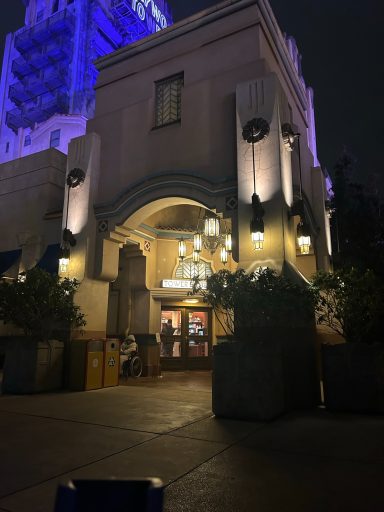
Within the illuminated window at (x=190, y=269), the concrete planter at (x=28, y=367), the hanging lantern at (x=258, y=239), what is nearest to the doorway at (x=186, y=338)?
the illuminated window at (x=190, y=269)

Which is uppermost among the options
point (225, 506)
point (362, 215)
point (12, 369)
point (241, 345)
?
point (362, 215)

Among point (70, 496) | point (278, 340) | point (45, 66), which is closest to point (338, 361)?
point (278, 340)

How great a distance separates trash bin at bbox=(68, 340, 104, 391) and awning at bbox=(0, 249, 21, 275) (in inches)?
254

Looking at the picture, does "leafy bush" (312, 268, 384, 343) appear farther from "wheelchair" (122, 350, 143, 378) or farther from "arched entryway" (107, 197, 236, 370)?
"arched entryway" (107, 197, 236, 370)

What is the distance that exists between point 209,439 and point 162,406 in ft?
8.40

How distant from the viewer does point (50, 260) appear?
13.3 meters

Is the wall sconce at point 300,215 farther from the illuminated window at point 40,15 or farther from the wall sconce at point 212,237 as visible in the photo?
the illuminated window at point 40,15

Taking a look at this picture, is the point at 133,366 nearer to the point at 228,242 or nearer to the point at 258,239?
the point at 228,242

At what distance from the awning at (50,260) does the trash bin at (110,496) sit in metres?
12.2

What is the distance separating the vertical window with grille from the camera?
38.3ft

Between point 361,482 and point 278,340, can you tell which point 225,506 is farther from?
point 278,340

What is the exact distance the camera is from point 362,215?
68.5 ft

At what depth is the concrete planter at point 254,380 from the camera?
626 cm

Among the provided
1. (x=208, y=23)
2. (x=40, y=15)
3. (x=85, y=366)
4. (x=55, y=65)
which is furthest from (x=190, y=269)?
(x=40, y=15)
